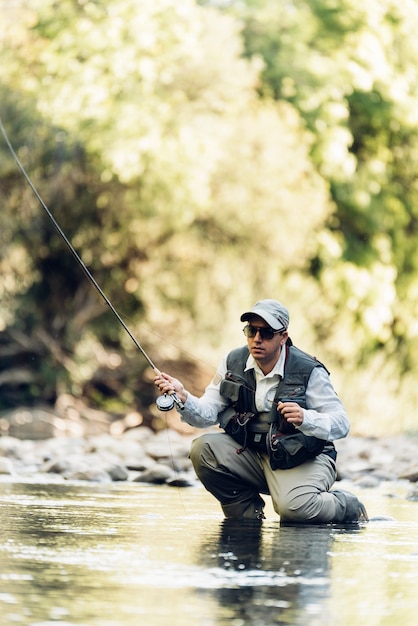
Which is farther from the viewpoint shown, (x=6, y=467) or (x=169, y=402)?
(x=6, y=467)

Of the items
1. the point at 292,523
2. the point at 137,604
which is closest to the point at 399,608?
the point at 137,604

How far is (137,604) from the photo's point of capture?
366cm

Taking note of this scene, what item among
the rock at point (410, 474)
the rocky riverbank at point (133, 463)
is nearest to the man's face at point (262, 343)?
the rocky riverbank at point (133, 463)

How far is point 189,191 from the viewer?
16.1m

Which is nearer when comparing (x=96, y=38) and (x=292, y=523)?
(x=292, y=523)

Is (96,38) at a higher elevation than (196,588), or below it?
higher

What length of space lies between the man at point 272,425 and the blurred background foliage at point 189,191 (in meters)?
9.85

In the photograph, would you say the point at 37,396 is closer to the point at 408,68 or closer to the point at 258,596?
the point at 408,68

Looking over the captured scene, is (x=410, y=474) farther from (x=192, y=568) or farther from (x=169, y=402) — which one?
(x=192, y=568)

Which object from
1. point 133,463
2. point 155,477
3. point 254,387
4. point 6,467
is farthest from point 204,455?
point 133,463

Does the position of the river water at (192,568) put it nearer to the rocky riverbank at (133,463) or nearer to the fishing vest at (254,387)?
the fishing vest at (254,387)

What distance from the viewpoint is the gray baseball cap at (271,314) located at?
232 inches

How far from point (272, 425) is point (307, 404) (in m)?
0.17

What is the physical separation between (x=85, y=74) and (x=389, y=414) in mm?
6880
